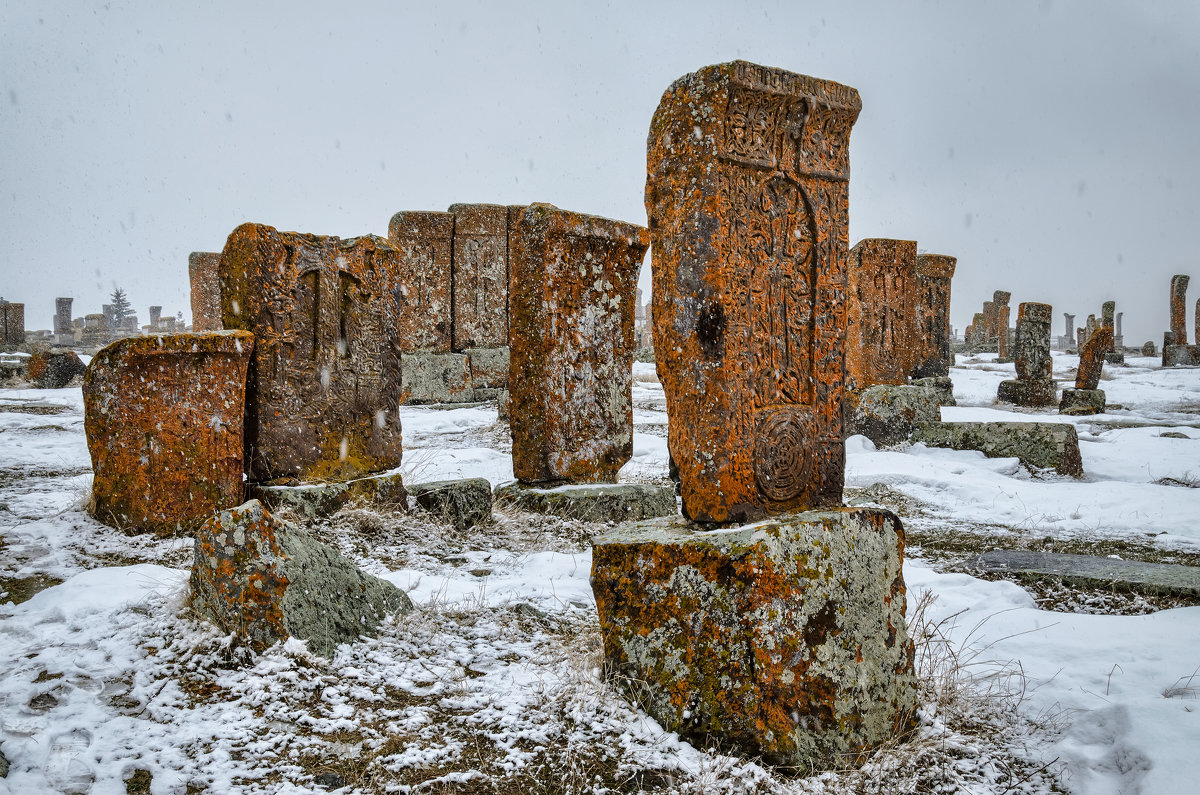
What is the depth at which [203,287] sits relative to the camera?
47.7ft

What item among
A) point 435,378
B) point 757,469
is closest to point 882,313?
point 435,378

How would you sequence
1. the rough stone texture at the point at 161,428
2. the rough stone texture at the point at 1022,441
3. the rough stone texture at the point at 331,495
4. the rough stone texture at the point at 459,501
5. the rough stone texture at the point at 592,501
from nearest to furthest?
1. the rough stone texture at the point at 161,428
2. the rough stone texture at the point at 331,495
3. the rough stone texture at the point at 459,501
4. the rough stone texture at the point at 592,501
5. the rough stone texture at the point at 1022,441

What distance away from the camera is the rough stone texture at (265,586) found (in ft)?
8.05

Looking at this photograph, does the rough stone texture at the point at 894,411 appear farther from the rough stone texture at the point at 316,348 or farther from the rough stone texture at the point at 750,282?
the rough stone texture at the point at 750,282

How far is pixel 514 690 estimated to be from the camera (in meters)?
2.39

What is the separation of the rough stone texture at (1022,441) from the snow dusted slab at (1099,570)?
2.89 m

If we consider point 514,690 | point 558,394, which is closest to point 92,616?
point 514,690

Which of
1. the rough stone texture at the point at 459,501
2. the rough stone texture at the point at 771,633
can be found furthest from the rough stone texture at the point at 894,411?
the rough stone texture at the point at 771,633

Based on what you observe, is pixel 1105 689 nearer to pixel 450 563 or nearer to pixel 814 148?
pixel 814 148

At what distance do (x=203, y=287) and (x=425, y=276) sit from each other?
5977 mm

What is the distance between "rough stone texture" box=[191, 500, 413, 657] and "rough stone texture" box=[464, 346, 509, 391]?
8888mm

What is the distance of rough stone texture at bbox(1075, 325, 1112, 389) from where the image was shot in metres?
12.2

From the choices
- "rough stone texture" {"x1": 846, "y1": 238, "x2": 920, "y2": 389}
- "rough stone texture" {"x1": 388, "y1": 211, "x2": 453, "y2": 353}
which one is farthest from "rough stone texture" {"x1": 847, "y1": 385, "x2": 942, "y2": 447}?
"rough stone texture" {"x1": 388, "y1": 211, "x2": 453, "y2": 353}

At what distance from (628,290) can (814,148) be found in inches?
101
